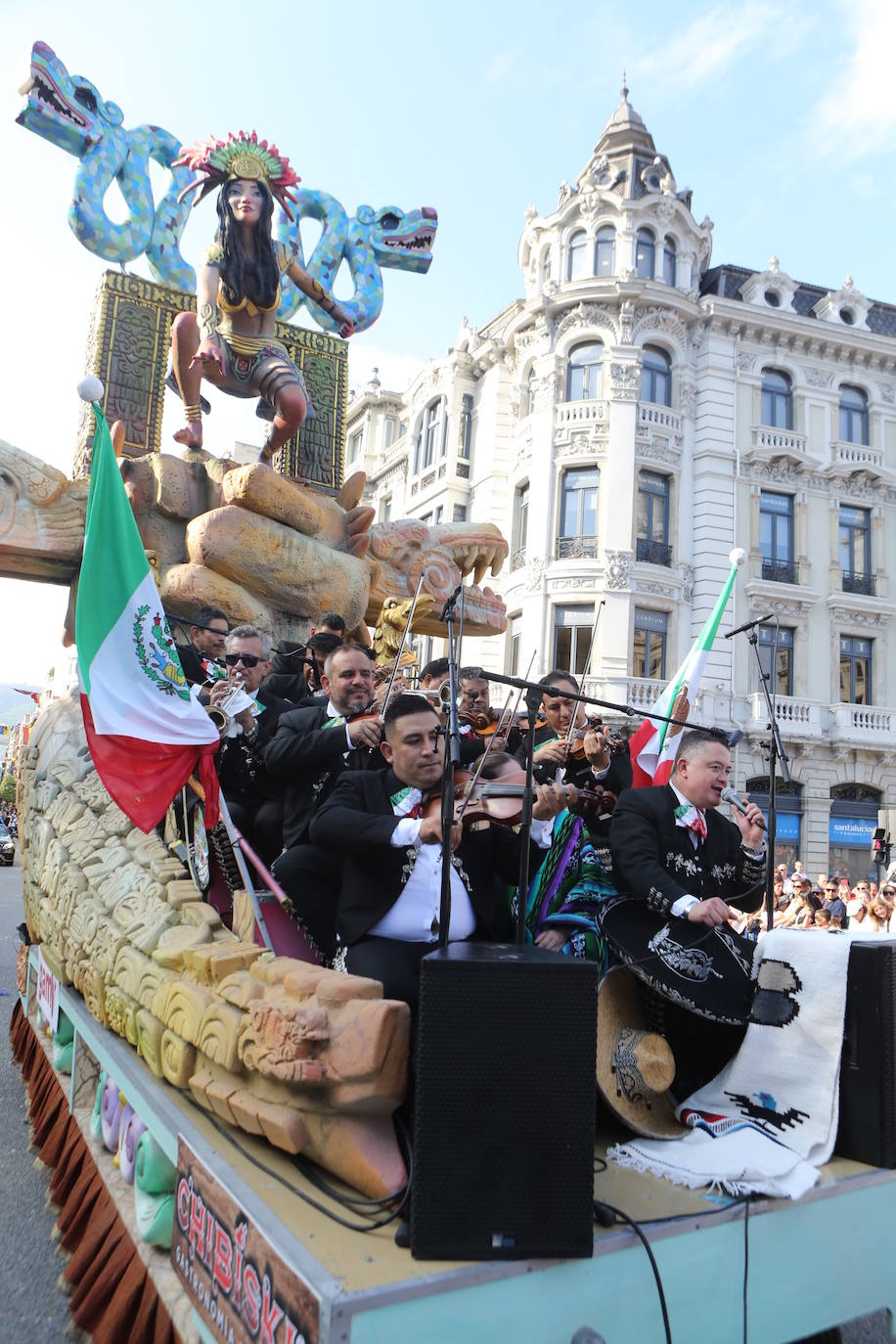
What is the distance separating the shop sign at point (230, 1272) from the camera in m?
1.73

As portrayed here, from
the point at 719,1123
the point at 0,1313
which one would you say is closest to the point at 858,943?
the point at 719,1123

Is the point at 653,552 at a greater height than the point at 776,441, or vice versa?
the point at 776,441

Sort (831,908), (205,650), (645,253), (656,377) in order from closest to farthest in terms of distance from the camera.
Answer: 1. (205,650)
2. (831,908)
3. (656,377)
4. (645,253)

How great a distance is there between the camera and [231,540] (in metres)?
6.62

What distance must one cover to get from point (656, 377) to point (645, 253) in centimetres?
293

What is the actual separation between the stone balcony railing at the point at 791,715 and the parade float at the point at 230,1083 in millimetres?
14093

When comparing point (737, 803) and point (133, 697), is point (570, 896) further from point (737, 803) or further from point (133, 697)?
point (133, 697)

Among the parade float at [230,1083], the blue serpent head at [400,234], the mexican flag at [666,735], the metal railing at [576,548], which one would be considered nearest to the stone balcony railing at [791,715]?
the metal railing at [576,548]

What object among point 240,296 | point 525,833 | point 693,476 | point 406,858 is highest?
point 693,476

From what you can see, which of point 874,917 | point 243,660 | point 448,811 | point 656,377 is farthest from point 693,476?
point 448,811

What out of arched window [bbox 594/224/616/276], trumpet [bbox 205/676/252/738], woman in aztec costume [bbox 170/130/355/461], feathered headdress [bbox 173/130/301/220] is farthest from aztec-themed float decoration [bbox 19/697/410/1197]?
arched window [bbox 594/224/616/276]

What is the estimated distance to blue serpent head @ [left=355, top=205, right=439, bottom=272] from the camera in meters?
9.20

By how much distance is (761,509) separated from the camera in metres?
21.3

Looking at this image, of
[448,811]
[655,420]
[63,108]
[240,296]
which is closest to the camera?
[448,811]
